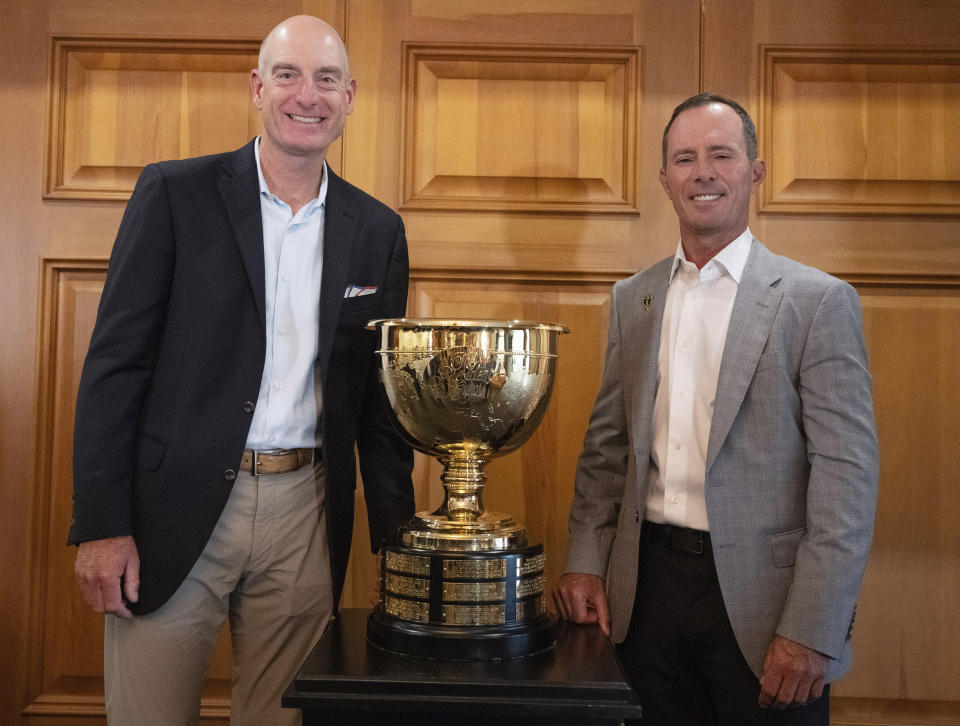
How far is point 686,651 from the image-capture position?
1.59 m

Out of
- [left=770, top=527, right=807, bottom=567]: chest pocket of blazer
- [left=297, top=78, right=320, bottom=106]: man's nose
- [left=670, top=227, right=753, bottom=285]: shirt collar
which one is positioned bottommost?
[left=770, top=527, right=807, bottom=567]: chest pocket of blazer

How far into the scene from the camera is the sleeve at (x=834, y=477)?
4.66ft

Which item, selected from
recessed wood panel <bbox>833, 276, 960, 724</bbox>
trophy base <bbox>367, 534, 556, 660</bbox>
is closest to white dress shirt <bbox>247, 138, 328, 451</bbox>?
trophy base <bbox>367, 534, 556, 660</bbox>

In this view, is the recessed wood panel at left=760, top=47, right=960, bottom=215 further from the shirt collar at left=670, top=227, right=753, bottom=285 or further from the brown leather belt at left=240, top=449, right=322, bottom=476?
the brown leather belt at left=240, top=449, right=322, bottom=476

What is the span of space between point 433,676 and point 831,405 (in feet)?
2.59

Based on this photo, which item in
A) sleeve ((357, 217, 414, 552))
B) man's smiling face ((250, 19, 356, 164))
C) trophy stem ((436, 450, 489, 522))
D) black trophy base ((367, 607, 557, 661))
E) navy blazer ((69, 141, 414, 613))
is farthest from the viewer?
sleeve ((357, 217, 414, 552))

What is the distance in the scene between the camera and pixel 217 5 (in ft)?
7.38

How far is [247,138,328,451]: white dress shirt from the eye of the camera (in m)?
Answer: 1.57

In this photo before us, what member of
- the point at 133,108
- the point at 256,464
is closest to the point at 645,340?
the point at 256,464

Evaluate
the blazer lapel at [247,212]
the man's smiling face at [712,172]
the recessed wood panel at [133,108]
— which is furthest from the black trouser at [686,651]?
the recessed wood panel at [133,108]

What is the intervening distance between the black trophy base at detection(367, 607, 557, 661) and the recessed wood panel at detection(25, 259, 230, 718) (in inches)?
43.4

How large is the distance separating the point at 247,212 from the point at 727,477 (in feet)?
3.12

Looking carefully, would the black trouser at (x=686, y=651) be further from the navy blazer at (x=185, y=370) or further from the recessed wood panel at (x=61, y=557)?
the recessed wood panel at (x=61, y=557)

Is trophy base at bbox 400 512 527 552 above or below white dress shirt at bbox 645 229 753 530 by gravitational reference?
below
